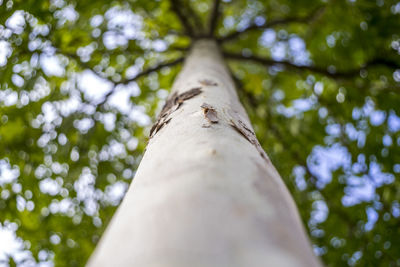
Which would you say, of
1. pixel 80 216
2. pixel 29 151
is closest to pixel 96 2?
pixel 29 151

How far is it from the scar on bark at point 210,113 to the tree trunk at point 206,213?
0.05m

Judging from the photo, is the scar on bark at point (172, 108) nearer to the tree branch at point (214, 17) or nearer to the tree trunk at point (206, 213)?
the tree trunk at point (206, 213)

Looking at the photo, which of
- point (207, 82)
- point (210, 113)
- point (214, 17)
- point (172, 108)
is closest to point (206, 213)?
point (210, 113)

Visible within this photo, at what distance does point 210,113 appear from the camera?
2.97ft

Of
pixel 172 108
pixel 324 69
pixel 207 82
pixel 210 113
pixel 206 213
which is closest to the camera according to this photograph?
pixel 206 213

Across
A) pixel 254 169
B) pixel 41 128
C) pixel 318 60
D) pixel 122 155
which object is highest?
pixel 254 169

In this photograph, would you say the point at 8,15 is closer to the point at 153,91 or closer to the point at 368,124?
the point at 153,91

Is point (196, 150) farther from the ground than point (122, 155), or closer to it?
farther from the ground

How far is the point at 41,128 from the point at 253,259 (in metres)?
2.60

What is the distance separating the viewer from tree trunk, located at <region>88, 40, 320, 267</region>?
0.42 metres

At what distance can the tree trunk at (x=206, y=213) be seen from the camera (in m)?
0.42

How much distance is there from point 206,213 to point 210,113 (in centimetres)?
46

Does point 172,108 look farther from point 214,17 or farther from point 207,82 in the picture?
point 214,17

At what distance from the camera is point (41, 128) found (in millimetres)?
2609
